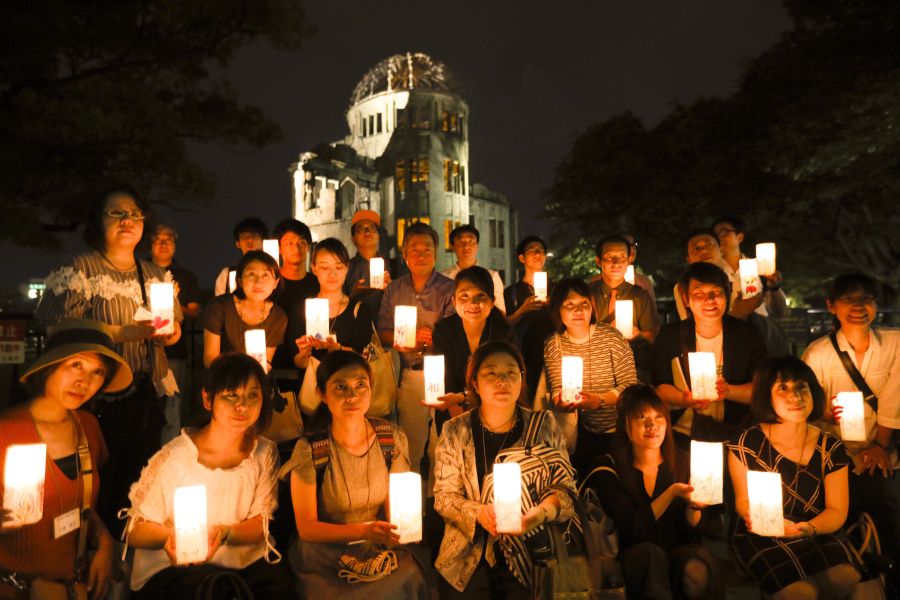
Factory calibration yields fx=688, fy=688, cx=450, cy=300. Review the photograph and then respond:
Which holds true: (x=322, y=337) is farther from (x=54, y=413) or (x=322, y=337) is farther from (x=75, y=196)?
(x=75, y=196)

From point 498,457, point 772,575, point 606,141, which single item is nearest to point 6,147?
point 498,457

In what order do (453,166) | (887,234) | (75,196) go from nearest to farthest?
1. (75,196)
2. (887,234)
3. (453,166)

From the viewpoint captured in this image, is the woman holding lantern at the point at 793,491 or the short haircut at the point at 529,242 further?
the short haircut at the point at 529,242

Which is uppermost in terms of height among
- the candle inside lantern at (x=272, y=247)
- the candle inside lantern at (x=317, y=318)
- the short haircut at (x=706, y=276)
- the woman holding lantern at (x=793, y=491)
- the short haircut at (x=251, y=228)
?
the short haircut at (x=251, y=228)

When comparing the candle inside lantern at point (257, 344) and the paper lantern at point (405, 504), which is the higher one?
the candle inside lantern at point (257, 344)

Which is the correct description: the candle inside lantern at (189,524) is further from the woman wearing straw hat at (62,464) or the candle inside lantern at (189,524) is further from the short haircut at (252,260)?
the short haircut at (252,260)

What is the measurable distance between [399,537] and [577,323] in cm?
198

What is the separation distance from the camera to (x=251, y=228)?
6250mm

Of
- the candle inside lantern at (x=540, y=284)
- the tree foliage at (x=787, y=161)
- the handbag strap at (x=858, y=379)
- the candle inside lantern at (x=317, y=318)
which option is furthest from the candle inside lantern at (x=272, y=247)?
the tree foliage at (x=787, y=161)

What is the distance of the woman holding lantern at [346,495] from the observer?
3340 millimetres

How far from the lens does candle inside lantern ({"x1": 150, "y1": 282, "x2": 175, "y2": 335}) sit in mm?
3867

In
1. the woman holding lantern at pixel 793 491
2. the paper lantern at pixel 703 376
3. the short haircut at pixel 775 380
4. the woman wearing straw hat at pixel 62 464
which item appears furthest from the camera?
the paper lantern at pixel 703 376

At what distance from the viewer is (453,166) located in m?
39.8

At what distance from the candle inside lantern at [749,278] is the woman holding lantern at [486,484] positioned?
237cm
